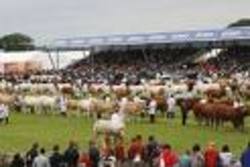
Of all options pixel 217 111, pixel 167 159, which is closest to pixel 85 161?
pixel 167 159

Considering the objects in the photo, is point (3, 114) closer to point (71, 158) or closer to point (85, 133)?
point (85, 133)

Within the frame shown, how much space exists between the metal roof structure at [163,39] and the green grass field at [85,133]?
42.7 metres

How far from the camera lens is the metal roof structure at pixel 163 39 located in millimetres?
92037

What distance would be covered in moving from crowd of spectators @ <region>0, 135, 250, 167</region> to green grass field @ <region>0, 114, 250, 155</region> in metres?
5.75

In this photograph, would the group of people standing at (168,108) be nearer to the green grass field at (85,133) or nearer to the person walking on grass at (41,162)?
the green grass field at (85,133)

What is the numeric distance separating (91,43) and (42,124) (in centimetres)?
6191

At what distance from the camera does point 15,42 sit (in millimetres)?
166875

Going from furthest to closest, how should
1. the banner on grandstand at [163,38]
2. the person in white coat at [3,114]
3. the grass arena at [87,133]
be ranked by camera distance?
the banner on grandstand at [163,38], the person in white coat at [3,114], the grass arena at [87,133]

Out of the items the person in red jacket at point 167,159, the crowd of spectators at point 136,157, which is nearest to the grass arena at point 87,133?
the crowd of spectators at point 136,157

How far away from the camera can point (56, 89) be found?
63.6 m

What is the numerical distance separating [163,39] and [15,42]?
69516mm

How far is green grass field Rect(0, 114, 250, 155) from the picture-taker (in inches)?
1524

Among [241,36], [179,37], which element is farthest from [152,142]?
[179,37]

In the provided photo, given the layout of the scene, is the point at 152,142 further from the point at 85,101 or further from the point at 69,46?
the point at 69,46
